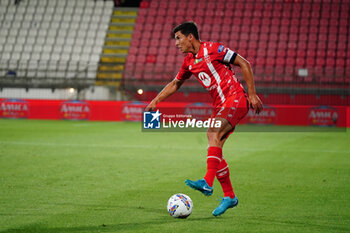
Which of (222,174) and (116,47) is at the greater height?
(116,47)

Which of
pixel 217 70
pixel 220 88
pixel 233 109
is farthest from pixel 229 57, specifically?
pixel 233 109

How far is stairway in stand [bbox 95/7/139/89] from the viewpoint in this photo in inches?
1033

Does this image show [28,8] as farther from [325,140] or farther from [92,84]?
[325,140]

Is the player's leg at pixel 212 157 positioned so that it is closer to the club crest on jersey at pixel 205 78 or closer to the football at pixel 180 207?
the football at pixel 180 207

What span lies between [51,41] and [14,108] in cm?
737

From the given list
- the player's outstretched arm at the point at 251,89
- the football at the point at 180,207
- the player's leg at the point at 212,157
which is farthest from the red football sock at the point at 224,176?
the player's outstretched arm at the point at 251,89

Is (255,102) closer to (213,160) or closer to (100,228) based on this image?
(213,160)

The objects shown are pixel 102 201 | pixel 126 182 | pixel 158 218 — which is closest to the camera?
pixel 158 218

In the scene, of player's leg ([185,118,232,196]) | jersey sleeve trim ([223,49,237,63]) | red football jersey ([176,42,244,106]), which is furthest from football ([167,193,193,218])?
jersey sleeve trim ([223,49,237,63])

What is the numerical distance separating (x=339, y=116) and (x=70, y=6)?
18116mm

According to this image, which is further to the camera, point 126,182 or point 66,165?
point 66,165

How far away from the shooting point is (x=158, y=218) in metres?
5.48

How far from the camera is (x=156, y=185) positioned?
7.58 m

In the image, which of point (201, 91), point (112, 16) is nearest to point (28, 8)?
point (112, 16)
